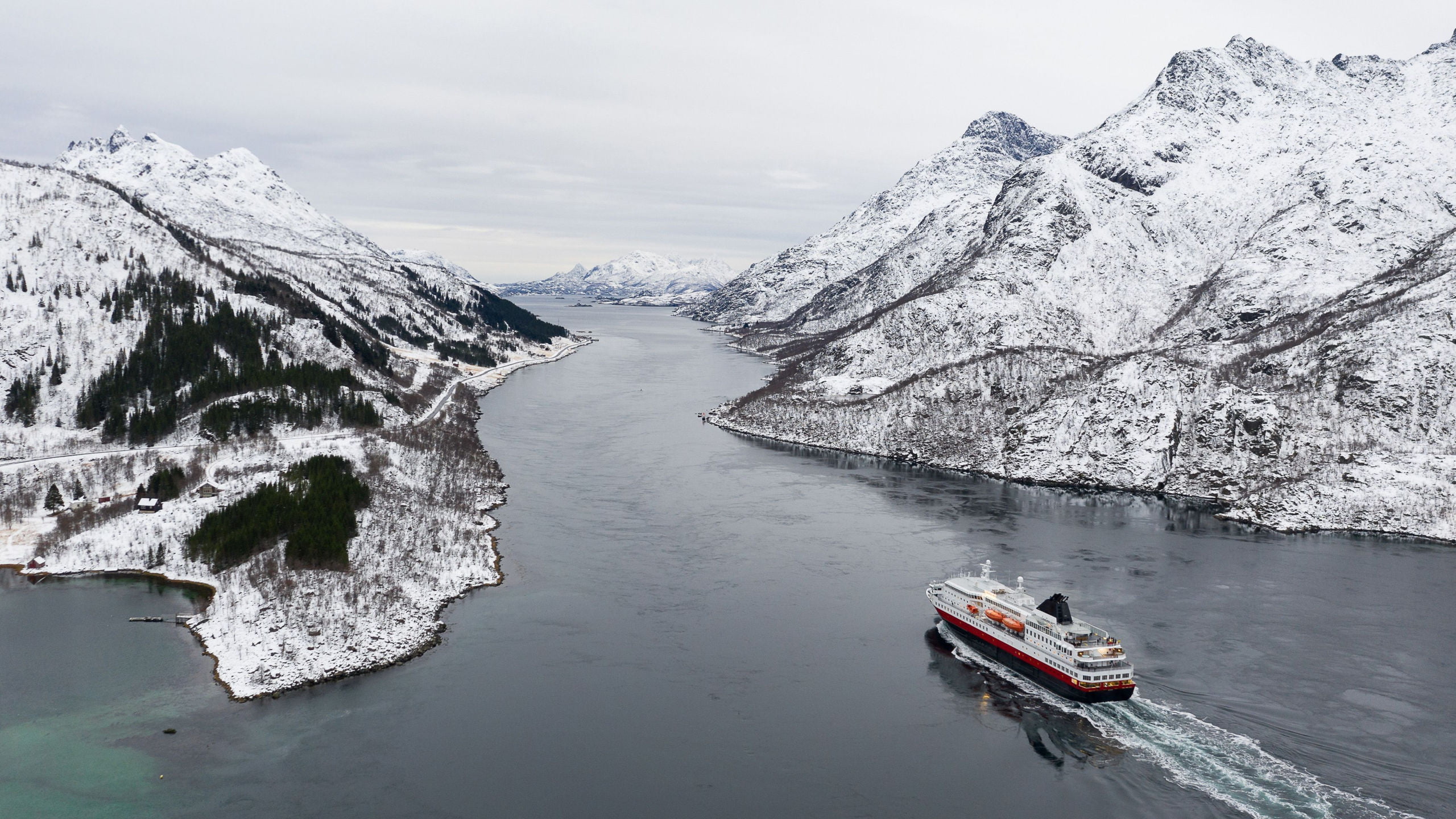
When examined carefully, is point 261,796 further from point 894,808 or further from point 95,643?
point 894,808

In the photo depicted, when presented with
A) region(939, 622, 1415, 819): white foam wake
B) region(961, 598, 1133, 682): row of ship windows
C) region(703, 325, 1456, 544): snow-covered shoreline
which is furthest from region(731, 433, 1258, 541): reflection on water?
region(939, 622, 1415, 819): white foam wake

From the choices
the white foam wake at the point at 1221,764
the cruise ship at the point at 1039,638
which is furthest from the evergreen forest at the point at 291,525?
the white foam wake at the point at 1221,764

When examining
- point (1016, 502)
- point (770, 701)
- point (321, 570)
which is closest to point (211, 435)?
point (321, 570)

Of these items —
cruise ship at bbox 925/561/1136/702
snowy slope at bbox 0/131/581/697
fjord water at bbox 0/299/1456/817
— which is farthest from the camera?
snowy slope at bbox 0/131/581/697

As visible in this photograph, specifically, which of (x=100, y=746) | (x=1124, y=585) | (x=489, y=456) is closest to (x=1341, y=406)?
(x=1124, y=585)

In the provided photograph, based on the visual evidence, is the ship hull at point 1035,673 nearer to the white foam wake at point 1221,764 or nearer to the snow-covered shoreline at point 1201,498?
the white foam wake at point 1221,764

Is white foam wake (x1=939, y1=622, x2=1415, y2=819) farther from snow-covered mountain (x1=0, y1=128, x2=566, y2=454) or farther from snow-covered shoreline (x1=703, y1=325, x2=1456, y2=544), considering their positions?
snow-covered mountain (x1=0, y1=128, x2=566, y2=454)
